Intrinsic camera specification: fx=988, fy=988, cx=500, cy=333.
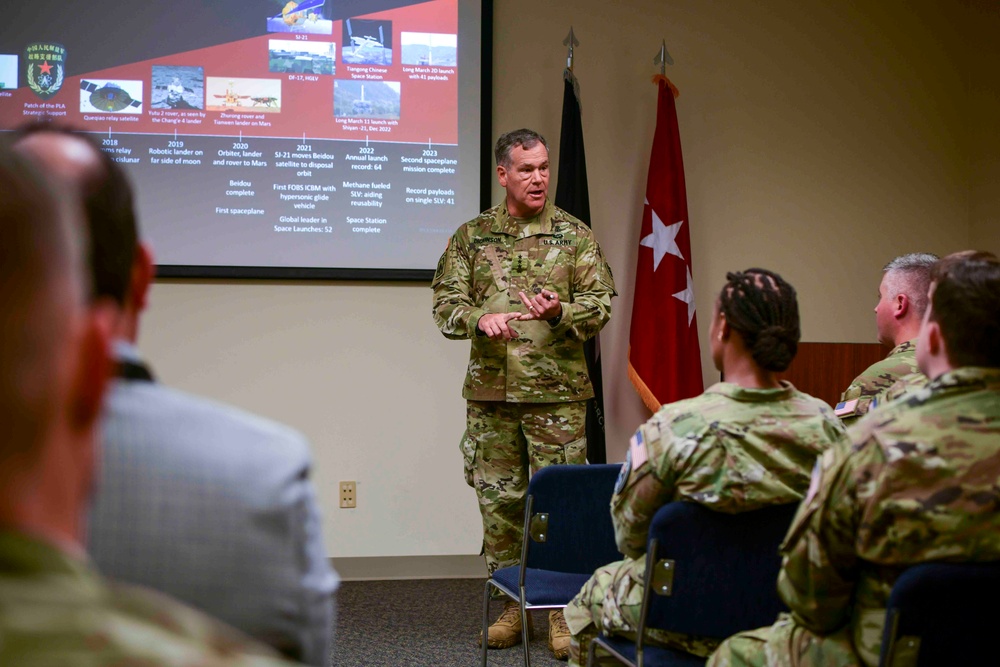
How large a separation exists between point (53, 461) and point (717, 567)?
1717 mm

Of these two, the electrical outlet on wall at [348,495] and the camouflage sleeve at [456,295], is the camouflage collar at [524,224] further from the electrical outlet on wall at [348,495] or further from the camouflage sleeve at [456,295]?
the electrical outlet on wall at [348,495]

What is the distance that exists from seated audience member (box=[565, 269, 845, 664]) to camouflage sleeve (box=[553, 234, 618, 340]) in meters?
1.39

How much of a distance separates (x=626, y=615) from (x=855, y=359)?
303cm

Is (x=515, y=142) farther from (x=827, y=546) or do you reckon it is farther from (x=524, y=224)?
(x=827, y=546)

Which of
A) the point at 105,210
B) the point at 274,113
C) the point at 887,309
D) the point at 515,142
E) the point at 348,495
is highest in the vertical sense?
the point at 274,113

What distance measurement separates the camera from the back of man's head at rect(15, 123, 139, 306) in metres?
0.86

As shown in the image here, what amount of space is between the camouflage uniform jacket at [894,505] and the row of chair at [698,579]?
7cm

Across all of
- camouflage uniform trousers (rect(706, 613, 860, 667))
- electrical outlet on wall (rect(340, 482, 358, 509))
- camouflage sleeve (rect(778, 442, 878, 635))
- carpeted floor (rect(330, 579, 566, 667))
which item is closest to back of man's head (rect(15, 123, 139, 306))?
camouflage sleeve (rect(778, 442, 878, 635))

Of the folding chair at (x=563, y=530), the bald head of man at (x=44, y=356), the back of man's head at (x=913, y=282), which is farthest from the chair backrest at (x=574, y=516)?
the bald head of man at (x=44, y=356)

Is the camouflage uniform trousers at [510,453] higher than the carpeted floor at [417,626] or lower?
higher

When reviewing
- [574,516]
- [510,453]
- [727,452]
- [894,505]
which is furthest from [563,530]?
[894,505]

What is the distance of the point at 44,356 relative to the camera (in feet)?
1.42

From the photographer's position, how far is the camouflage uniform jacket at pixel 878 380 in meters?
2.87

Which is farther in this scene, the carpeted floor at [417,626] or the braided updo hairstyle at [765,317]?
the carpeted floor at [417,626]
